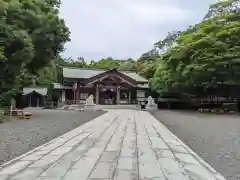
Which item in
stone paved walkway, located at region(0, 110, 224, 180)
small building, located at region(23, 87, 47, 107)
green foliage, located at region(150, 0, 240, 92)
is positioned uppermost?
green foliage, located at region(150, 0, 240, 92)

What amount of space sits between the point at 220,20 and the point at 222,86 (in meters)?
4.98

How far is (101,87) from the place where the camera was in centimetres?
3534

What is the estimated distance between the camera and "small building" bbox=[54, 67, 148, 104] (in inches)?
1390

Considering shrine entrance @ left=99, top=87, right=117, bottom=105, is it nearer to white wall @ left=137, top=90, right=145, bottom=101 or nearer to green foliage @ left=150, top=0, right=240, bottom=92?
white wall @ left=137, top=90, right=145, bottom=101

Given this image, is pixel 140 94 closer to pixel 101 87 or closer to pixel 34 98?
pixel 101 87

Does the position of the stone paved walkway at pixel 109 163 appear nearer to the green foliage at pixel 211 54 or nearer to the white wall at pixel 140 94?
the green foliage at pixel 211 54

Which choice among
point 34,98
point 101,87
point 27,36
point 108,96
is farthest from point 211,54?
point 34,98

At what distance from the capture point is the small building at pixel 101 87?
1390 inches

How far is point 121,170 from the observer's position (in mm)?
4469

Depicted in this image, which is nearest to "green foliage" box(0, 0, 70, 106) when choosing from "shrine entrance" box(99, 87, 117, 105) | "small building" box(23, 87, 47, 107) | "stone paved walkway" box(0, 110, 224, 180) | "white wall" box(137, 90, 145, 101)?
"stone paved walkway" box(0, 110, 224, 180)

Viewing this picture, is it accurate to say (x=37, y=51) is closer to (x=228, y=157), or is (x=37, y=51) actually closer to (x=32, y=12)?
(x=32, y=12)

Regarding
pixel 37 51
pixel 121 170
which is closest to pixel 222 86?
pixel 37 51

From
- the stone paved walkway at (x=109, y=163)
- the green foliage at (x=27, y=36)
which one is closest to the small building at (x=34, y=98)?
the green foliage at (x=27, y=36)

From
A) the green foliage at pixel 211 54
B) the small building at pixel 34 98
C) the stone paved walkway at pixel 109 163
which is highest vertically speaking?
the green foliage at pixel 211 54
